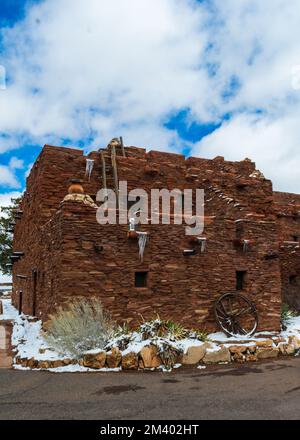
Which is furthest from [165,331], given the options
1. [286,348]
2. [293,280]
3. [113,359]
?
[293,280]

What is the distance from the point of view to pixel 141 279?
33.2 feet

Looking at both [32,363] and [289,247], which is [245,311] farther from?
[32,363]

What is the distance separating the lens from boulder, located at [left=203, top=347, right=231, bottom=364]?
8758mm

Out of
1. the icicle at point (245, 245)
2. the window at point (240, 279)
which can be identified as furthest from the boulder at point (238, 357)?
the icicle at point (245, 245)

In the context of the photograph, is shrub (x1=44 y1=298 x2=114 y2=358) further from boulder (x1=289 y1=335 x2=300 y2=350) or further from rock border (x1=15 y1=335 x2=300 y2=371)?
boulder (x1=289 y1=335 x2=300 y2=350)

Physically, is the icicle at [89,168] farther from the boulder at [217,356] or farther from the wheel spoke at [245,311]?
the boulder at [217,356]

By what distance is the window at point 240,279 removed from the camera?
11.4 meters

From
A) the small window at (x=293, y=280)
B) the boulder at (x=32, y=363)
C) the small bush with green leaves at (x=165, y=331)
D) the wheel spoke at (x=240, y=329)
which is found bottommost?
the boulder at (x=32, y=363)

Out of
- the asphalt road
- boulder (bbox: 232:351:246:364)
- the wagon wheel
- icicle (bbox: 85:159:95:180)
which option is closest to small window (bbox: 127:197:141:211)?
icicle (bbox: 85:159:95:180)

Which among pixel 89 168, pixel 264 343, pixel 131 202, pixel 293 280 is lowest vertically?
pixel 264 343

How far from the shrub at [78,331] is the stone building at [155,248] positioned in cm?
56

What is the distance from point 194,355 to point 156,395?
257cm

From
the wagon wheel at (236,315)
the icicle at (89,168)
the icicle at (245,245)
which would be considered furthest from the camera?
the icicle at (89,168)
